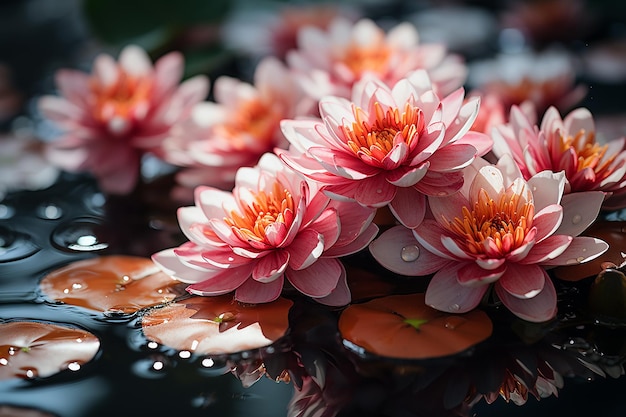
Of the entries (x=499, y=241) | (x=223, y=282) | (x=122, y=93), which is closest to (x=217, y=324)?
(x=223, y=282)

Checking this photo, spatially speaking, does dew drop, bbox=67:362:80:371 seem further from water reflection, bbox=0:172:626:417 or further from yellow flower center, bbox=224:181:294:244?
yellow flower center, bbox=224:181:294:244

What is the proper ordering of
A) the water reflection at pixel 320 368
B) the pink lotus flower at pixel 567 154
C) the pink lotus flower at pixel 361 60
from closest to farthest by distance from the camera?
the water reflection at pixel 320 368, the pink lotus flower at pixel 567 154, the pink lotus flower at pixel 361 60

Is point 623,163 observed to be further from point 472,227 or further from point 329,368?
point 329,368

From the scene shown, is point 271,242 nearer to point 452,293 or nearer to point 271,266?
point 271,266

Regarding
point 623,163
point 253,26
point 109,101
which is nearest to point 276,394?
point 623,163

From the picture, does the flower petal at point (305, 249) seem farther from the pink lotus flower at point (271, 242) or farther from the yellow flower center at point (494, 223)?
the yellow flower center at point (494, 223)

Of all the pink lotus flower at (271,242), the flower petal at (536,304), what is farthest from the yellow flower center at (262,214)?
the flower petal at (536,304)

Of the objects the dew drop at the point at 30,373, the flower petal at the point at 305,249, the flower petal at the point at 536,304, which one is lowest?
the flower petal at the point at 536,304
